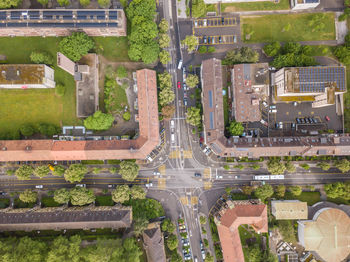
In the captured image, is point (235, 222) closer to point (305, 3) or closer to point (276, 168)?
point (276, 168)

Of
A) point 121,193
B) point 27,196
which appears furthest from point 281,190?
point 27,196

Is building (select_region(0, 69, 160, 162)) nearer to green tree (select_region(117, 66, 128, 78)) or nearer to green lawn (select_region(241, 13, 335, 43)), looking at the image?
green tree (select_region(117, 66, 128, 78))

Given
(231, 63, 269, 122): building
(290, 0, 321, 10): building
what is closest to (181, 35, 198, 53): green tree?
(231, 63, 269, 122): building

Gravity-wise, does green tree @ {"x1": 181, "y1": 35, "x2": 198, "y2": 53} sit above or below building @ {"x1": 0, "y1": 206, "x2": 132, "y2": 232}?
above

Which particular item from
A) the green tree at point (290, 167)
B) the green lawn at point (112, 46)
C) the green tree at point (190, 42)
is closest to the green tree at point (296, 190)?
the green tree at point (290, 167)

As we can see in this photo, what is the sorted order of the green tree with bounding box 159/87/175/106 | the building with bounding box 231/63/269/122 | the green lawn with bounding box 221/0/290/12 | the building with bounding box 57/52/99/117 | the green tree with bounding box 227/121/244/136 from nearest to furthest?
the green tree with bounding box 159/87/175/106 → the building with bounding box 231/63/269/122 → the green tree with bounding box 227/121/244/136 → the building with bounding box 57/52/99/117 → the green lawn with bounding box 221/0/290/12

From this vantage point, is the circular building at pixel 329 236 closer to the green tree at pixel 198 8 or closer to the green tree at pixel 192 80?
the green tree at pixel 192 80
